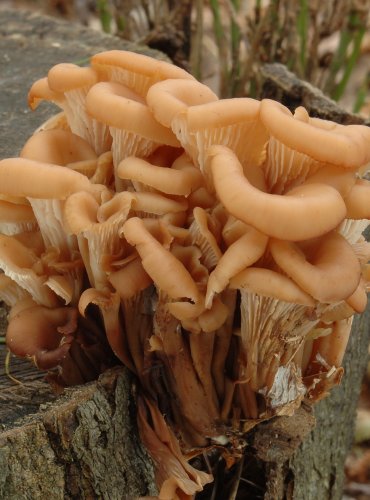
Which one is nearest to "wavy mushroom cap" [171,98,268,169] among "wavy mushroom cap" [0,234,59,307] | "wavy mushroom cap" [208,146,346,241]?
"wavy mushroom cap" [208,146,346,241]

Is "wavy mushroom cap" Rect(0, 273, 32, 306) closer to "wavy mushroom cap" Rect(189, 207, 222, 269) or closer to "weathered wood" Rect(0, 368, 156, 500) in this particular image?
"weathered wood" Rect(0, 368, 156, 500)

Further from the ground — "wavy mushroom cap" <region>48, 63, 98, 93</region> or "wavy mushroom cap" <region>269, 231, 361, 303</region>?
"wavy mushroom cap" <region>48, 63, 98, 93</region>

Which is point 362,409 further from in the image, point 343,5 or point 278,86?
point 343,5

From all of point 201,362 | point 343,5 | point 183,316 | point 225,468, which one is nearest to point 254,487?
point 225,468

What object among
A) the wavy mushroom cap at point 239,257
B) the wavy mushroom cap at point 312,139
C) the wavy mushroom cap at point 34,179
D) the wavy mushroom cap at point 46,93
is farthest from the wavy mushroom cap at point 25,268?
the wavy mushroom cap at point 312,139

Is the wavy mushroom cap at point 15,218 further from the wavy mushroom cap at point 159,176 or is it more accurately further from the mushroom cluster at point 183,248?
the wavy mushroom cap at point 159,176

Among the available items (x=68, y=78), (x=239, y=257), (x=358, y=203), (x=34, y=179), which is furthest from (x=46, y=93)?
(x=358, y=203)

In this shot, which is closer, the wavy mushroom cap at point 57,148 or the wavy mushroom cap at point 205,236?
the wavy mushroom cap at point 205,236

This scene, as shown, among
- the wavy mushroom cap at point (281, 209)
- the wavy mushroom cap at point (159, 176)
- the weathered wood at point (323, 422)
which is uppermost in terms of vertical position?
the wavy mushroom cap at point (281, 209)
